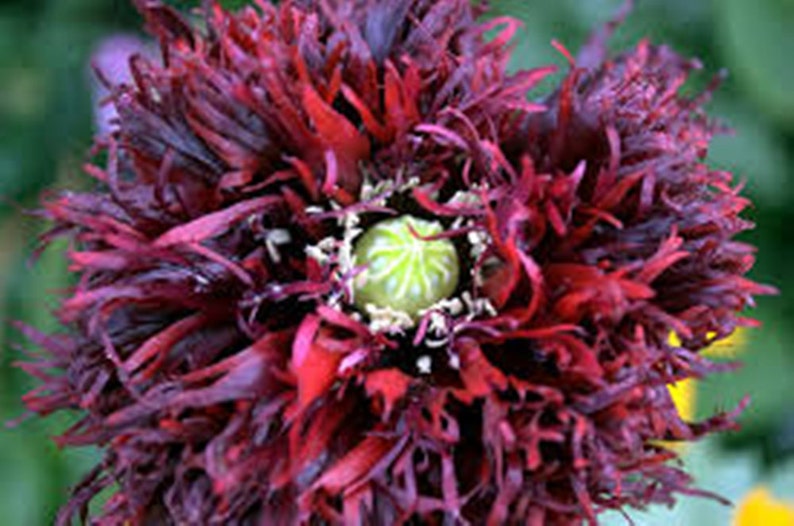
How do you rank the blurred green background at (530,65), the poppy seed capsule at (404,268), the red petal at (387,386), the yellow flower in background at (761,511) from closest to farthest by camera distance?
the red petal at (387,386) < the poppy seed capsule at (404,268) < the yellow flower in background at (761,511) < the blurred green background at (530,65)

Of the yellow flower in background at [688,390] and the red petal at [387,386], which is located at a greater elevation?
the red petal at [387,386]

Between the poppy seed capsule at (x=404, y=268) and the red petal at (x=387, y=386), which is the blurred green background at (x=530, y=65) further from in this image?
the red petal at (x=387, y=386)

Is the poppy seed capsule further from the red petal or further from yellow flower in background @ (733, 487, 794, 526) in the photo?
yellow flower in background @ (733, 487, 794, 526)

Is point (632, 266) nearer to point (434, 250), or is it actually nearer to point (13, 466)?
point (434, 250)

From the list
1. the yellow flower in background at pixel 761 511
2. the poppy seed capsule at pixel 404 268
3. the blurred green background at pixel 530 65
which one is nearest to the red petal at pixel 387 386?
the poppy seed capsule at pixel 404 268

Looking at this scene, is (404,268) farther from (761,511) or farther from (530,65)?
(530,65)

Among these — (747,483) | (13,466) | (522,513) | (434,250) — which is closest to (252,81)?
(434,250)

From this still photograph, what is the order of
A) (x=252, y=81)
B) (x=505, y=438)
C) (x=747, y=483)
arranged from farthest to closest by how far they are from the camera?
(x=747, y=483)
(x=252, y=81)
(x=505, y=438)
